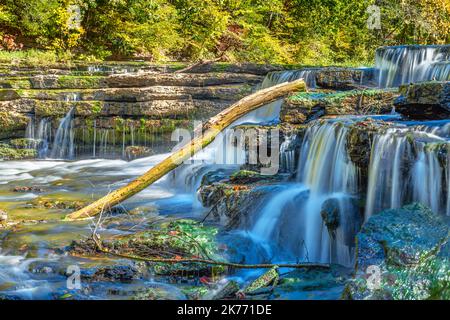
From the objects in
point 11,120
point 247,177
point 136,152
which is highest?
point 11,120

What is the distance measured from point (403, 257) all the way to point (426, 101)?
3.98 meters

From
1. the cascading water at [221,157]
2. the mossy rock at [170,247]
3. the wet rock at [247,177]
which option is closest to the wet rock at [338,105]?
the cascading water at [221,157]

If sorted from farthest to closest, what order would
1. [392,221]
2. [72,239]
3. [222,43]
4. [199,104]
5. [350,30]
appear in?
1. [350,30]
2. [222,43]
3. [199,104]
4. [72,239]
5. [392,221]

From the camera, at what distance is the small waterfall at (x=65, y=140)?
42.5ft

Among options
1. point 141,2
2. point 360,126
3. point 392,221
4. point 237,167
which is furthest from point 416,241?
point 141,2

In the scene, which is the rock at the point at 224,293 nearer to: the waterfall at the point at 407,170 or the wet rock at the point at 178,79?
the waterfall at the point at 407,170

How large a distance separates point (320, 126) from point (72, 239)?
3.97 metres

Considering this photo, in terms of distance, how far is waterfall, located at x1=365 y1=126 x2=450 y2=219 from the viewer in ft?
18.3

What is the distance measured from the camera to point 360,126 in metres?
6.60

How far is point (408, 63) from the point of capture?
1245 cm

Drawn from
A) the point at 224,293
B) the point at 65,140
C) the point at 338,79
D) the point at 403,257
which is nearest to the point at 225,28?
the point at 338,79

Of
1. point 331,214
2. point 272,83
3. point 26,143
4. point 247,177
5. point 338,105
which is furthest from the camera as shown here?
point 272,83

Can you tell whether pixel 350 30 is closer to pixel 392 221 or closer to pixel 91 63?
pixel 91 63

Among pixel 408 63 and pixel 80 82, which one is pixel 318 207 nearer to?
pixel 408 63
